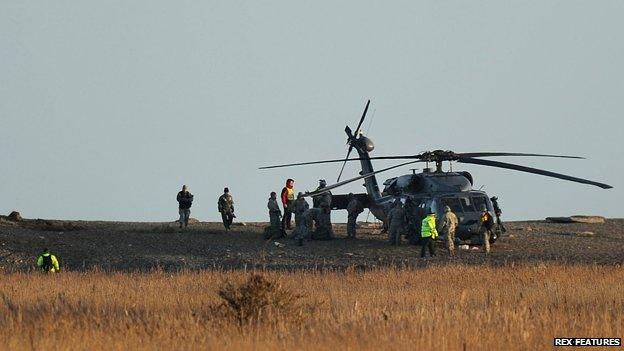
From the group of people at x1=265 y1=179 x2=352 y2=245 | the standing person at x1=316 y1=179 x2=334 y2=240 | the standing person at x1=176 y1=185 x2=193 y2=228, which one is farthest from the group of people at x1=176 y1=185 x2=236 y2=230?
the standing person at x1=316 y1=179 x2=334 y2=240

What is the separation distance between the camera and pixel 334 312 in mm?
15281

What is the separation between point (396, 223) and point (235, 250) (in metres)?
5.11

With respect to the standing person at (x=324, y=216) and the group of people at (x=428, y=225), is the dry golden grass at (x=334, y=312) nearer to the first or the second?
the group of people at (x=428, y=225)

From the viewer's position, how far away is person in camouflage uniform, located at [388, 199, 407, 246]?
3459cm

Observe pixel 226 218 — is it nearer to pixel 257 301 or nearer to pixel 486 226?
pixel 486 226

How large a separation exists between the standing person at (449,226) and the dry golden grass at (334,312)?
23.8ft

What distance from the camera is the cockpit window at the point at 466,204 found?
33250 millimetres

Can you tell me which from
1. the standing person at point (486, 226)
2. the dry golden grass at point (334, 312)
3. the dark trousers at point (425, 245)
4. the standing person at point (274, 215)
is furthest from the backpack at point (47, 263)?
the standing person at point (486, 226)

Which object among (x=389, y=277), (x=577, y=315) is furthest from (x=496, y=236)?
(x=577, y=315)

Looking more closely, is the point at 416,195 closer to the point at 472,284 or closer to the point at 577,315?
the point at 472,284

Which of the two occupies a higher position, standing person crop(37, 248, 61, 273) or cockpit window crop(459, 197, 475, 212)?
cockpit window crop(459, 197, 475, 212)

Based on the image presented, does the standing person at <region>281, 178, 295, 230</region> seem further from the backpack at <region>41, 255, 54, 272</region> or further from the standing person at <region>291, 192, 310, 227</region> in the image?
the backpack at <region>41, 255, 54, 272</region>

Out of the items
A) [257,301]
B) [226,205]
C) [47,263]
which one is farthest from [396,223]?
[257,301]

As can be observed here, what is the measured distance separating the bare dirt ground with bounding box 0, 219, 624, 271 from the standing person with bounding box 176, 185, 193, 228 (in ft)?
4.09
